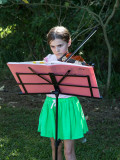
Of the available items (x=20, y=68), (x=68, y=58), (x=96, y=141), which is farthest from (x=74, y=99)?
(x=96, y=141)

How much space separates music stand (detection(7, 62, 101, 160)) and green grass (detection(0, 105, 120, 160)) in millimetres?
1147

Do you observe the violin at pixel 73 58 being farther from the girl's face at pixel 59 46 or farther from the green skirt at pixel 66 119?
the green skirt at pixel 66 119

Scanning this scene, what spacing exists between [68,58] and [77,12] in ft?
11.9

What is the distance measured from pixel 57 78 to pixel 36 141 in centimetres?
172

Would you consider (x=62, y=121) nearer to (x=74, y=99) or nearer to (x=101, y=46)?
(x=74, y=99)

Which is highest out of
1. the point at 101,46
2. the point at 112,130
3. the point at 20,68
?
the point at 20,68

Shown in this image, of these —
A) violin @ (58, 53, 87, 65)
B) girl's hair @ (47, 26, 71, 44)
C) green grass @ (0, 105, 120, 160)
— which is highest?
girl's hair @ (47, 26, 71, 44)

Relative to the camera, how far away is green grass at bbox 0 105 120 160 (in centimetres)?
365

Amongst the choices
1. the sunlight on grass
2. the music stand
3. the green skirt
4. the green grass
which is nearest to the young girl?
the green skirt

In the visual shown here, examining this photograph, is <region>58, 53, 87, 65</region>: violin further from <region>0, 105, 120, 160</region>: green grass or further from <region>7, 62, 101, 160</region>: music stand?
<region>0, 105, 120, 160</region>: green grass

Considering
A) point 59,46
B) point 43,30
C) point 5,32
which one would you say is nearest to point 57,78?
point 59,46

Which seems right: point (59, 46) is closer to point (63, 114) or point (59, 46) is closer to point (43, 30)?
point (63, 114)

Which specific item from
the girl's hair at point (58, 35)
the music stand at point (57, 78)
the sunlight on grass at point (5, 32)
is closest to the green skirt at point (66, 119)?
the music stand at point (57, 78)

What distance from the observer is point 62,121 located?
2.85 meters
